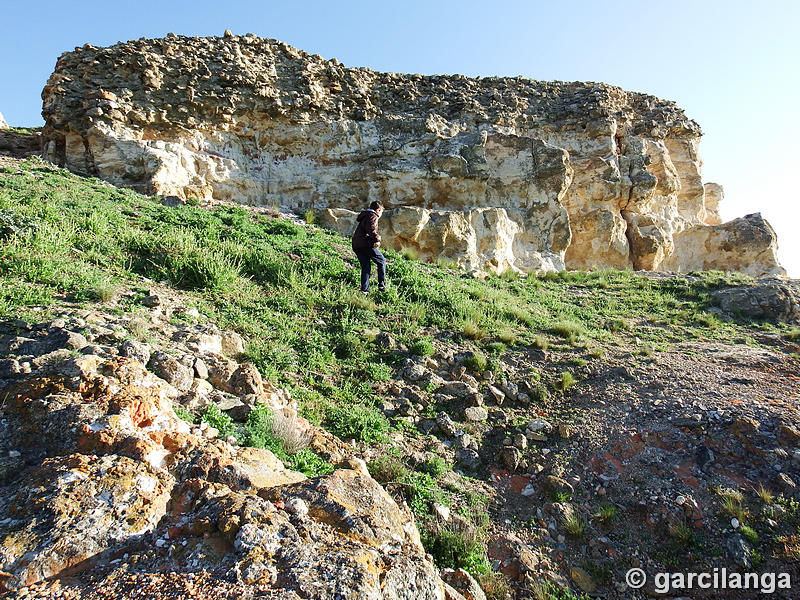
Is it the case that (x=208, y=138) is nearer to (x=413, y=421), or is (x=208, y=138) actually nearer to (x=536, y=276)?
(x=536, y=276)

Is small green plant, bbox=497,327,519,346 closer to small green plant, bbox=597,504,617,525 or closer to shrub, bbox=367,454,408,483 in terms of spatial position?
small green plant, bbox=597,504,617,525

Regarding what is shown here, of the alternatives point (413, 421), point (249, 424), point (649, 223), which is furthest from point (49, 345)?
point (649, 223)

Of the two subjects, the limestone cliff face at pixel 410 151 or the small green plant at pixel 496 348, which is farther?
the limestone cliff face at pixel 410 151

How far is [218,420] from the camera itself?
12.1 ft

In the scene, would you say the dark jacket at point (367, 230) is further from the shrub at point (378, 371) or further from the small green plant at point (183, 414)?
the small green plant at point (183, 414)

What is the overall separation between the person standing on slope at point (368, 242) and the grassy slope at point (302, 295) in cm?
36

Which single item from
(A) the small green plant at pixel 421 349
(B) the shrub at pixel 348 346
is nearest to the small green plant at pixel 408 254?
(A) the small green plant at pixel 421 349

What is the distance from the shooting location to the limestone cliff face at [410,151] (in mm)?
13234

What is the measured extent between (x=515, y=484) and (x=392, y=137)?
13304 millimetres

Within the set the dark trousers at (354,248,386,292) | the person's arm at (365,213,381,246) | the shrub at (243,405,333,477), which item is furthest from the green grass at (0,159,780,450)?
the person's arm at (365,213,381,246)

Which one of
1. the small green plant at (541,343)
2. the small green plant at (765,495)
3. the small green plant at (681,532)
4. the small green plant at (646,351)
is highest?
the small green plant at (646,351)

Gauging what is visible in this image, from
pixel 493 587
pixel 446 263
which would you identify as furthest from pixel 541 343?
pixel 446 263

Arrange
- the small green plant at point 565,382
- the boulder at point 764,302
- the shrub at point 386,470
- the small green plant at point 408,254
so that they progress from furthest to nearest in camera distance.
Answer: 1. the small green plant at point 408,254
2. the boulder at point 764,302
3. the small green plant at point 565,382
4. the shrub at point 386,470

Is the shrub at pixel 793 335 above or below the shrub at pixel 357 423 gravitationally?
above
